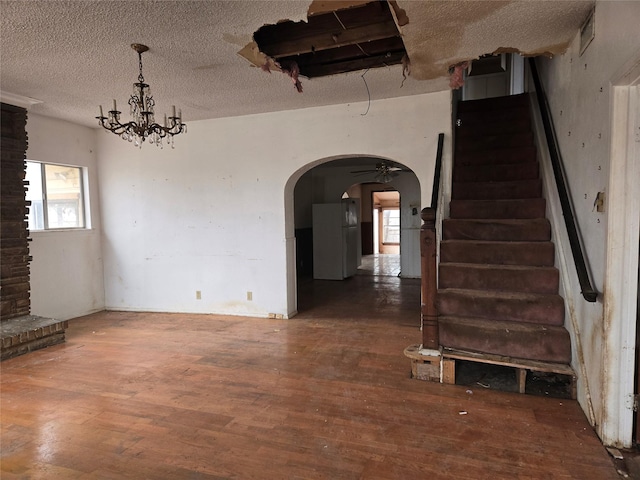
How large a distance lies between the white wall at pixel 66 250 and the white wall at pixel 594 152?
5.98 m

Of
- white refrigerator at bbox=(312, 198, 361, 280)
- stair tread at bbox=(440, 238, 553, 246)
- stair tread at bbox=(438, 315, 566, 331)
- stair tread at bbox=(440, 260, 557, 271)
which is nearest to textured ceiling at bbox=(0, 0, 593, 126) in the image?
stair tread at bbox=(440, 238, 553, 246)

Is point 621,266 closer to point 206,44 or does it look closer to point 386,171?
point 206,44

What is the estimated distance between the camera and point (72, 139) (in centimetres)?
539

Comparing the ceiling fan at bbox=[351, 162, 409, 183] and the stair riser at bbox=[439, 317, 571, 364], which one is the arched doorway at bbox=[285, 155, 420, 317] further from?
the stair riser at bbox=[439, 317, 571, 364]

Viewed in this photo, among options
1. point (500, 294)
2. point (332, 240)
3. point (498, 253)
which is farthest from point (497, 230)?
point (332, 240)

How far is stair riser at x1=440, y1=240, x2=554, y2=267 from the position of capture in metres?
3.33

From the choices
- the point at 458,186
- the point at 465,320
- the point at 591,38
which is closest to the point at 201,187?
the point at 458,186

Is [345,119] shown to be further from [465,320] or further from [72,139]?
[72,139]

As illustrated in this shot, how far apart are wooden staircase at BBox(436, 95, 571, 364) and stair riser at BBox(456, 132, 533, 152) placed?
0.01 meters

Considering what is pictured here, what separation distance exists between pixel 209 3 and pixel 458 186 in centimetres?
312

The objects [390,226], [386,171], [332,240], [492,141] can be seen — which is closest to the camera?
[492,141]

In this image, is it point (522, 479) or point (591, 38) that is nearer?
point (522, 479)

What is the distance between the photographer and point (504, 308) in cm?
309

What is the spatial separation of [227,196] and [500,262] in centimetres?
358
